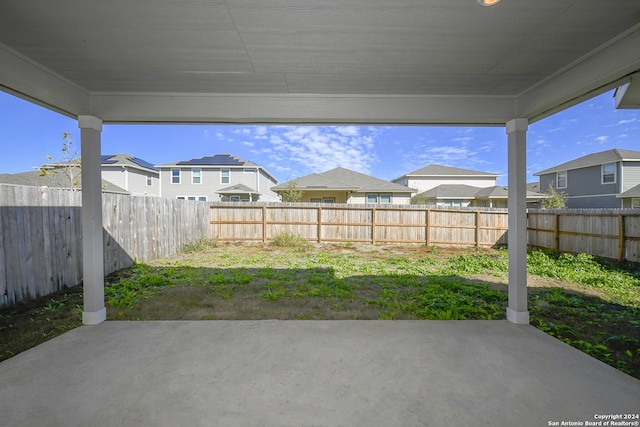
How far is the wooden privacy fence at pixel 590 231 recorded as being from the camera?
6.61m

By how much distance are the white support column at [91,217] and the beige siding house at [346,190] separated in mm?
11690

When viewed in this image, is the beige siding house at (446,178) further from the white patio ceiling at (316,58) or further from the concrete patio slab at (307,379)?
the concrete patio slab at (307,379)

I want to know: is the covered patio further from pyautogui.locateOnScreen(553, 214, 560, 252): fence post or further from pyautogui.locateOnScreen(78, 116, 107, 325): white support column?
pyautogui.locateOnScreen(553, 214, 560, 252): fence post

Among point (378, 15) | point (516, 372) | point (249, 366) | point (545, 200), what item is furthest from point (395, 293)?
point (545, 200)

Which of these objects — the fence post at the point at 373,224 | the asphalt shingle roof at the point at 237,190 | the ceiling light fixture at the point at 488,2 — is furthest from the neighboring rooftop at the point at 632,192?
the asphalt shingle roof at the point at 237,190

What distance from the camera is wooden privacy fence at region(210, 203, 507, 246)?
407 inches

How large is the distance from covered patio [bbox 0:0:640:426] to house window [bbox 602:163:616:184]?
17880mm

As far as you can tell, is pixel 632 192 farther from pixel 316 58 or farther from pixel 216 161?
pixel 216 161

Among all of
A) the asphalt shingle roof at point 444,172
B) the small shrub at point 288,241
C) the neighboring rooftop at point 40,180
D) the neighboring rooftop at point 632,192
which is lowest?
the small shrub at point 288,241

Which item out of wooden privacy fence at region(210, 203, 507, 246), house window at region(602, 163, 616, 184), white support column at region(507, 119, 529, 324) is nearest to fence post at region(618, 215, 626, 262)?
wooden privacy fence at region(210, 203, 507, 246)

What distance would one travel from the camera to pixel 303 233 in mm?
10586

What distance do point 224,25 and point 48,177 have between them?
17.7 metres

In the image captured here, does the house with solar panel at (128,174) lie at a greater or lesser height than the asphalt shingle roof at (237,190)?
greater

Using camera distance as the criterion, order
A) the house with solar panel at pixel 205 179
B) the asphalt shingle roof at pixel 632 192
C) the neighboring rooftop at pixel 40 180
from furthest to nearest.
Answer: the house with solar panel at pixel 205 179
the asphalt shingle roof at pixel 632 192
the neighboring rooftop at pixel 40 180
